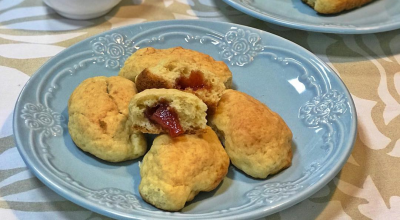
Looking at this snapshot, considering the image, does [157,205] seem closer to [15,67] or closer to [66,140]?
[66,140]

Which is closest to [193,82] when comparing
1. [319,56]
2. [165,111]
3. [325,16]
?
[165,111]

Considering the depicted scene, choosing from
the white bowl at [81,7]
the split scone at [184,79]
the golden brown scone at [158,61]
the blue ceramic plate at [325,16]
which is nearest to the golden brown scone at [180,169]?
the split scone at [184,79]

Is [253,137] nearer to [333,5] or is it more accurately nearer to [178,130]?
[178,130]

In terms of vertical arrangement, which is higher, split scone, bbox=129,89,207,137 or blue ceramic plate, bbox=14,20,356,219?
split scone, bbox=129,89,207,137

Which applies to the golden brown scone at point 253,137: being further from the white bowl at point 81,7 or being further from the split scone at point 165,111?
the white bowl at point 81,7

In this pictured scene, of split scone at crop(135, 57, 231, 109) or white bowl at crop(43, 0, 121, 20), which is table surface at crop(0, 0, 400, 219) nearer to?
white bowl at crop(43, 0, 121, 20)

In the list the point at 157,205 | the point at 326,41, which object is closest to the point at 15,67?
the point at 157,205

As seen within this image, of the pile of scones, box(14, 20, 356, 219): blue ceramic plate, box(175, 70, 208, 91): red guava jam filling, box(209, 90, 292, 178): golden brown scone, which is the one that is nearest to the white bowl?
box(14, 20, 356, 219): blue ceramic plate
